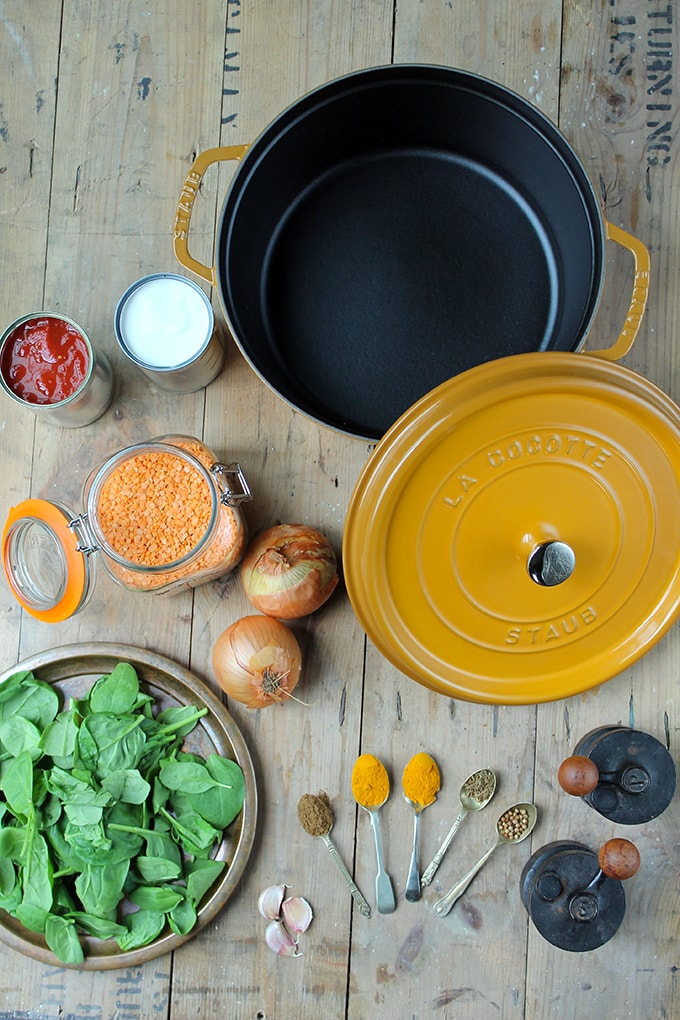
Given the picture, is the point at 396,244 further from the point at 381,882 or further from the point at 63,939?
the point at 63,939

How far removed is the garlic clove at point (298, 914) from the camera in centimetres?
87

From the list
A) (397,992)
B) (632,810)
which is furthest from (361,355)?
(397,992)

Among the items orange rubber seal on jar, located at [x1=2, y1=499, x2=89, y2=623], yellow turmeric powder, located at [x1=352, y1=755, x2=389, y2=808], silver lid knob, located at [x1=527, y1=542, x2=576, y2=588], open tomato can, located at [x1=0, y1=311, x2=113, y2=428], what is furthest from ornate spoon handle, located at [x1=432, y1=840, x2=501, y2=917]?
open tomato can, located at [x1=0, y1=311, x2=113, y2=428]

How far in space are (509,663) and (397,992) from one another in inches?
15.7

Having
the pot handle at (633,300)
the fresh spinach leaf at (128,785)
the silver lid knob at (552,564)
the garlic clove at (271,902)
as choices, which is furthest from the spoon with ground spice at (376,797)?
the pot handle at (633,300)

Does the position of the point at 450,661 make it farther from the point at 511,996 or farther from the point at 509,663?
the point at 511,996

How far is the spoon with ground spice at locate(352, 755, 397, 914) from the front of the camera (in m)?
0.86

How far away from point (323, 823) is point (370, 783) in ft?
0.21

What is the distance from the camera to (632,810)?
0.83 m

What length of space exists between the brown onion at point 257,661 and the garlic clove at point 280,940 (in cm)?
24

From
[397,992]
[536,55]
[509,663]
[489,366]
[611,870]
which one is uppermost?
[536,55]

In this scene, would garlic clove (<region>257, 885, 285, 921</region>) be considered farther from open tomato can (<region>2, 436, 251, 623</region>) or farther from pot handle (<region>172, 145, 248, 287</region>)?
pot handle (<region>172, 145, 248, 287</region>)

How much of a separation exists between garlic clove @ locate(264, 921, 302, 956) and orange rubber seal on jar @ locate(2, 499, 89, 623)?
1.28ft

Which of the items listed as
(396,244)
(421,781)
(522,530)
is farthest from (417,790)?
(396,244)
